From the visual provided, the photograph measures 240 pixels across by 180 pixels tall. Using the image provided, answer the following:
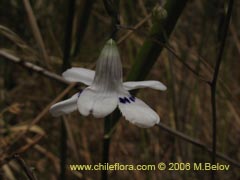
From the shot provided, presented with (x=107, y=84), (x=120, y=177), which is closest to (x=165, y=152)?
(x=120, y=177)

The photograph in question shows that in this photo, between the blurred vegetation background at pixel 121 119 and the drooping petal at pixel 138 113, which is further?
the blurred vegetation background at pixel 121 119

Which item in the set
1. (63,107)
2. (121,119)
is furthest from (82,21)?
(121,119)

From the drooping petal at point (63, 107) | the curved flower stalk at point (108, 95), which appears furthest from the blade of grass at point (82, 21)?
the drooping petal at point (63, 107)

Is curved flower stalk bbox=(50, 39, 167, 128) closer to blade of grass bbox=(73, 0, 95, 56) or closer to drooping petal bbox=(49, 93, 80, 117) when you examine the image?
drooping petal bbox=(49, 93, 80, 117)

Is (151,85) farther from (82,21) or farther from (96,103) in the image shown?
(82,21)

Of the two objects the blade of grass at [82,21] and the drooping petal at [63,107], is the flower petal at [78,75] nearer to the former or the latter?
the drooping petal at [63,107]

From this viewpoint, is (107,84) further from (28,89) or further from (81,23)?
(28,89)
